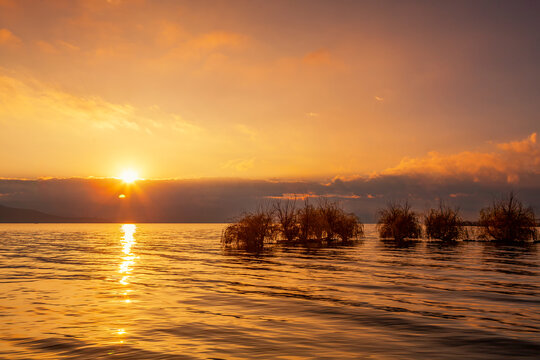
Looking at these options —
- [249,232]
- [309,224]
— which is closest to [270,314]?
[249,232]

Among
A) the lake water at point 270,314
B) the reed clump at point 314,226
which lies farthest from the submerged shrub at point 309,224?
the lake water at point 270,314

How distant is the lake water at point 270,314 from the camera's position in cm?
948

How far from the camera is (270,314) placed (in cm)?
1302

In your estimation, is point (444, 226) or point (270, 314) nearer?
point (270, 314)

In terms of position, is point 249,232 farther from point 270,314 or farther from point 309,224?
point 270,314

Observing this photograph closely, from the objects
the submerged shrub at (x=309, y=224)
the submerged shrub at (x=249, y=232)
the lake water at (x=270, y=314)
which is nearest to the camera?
the lake water at (x=270, y=314)

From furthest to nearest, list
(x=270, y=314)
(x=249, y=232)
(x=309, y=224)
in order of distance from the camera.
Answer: (x=309, y=224) → (x=249, y=232) → (x=270, y=314)

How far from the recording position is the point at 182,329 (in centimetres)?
1127

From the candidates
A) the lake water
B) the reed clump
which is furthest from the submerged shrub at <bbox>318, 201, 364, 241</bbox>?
the lake water

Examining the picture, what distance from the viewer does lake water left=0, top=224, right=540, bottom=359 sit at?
9484 mm

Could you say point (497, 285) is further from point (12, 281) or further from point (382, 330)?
point (12, 281)

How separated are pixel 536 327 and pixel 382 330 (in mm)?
4181

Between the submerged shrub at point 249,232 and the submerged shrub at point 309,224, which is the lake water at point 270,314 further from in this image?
the submerged shrub at point 309,224

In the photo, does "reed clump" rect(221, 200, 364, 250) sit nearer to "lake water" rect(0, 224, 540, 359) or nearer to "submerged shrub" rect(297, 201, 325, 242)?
"submerged shrub" rect(297, 201, 325, 242)
